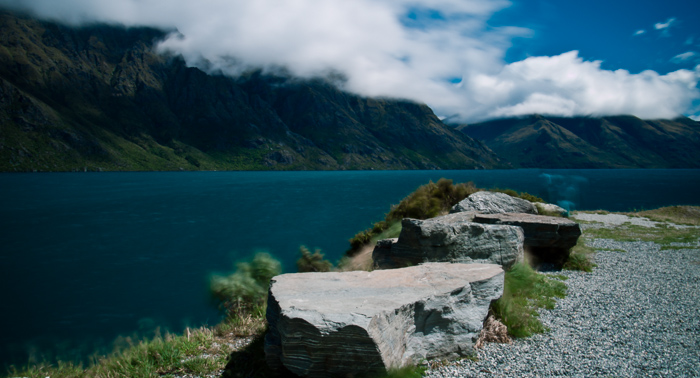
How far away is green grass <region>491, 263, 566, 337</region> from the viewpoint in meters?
6.86

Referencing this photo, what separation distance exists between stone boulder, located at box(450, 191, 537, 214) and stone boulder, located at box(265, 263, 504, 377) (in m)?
10.0

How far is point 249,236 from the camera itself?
31516mm

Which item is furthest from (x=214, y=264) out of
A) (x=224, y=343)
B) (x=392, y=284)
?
(x=392, y=284)

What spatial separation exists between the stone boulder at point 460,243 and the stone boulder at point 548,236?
2.35 m

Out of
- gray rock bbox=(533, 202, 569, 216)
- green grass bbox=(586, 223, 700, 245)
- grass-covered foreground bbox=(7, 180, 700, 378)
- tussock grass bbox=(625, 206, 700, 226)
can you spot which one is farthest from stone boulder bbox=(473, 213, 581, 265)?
tussock grass bbox=(625, 206, 700, 226)

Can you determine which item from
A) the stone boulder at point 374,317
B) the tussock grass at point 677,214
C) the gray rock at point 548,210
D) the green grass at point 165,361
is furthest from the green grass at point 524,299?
the tussock grass at point 677,214

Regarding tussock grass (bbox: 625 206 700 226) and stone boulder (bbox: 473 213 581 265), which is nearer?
stone boulder (bbox: 473 213 581 265)

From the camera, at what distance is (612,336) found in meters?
6.64

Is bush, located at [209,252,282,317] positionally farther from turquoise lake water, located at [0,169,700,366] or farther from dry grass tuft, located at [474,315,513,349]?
dry grass tuft, located at [474,315,513,349]

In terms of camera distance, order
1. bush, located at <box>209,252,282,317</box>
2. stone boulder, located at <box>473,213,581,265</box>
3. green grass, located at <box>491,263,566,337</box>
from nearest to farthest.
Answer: green grass, located at <box>491,263,566,337</box>
bush, located at <box>209,252,282,317</box>
stone boulder, located at <box>473,213,581,265</box>

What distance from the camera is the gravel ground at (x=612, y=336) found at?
5465 millimetres

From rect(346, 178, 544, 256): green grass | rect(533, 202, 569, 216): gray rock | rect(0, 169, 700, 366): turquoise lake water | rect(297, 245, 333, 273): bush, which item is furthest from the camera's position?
rect(346, 178, 544, 256): green grass

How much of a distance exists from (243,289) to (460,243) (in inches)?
229

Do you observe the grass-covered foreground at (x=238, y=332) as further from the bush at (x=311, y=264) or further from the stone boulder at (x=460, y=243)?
the stone boulder at (x=460, y=243)
